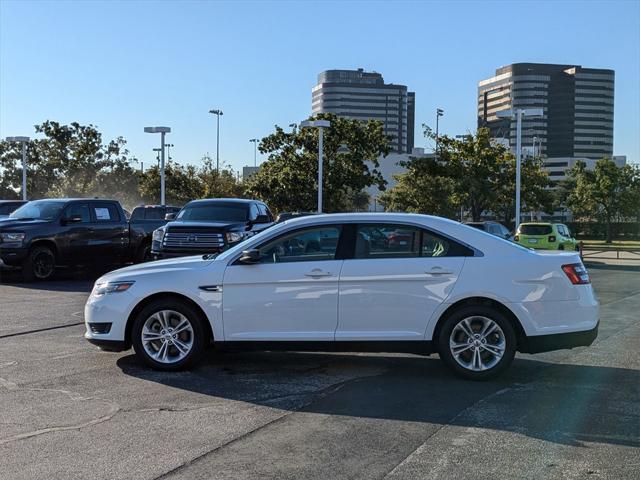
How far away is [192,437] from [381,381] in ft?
7.88

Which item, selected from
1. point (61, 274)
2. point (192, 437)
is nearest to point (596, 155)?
point (61, 274)

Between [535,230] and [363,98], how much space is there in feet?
473

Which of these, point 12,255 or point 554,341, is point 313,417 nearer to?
point 554,341

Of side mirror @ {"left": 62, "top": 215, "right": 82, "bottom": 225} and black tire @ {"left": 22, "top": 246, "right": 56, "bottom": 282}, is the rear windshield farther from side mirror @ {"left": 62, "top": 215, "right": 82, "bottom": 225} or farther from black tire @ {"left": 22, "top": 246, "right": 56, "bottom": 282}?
black tire @ {"left": 22, "top": 246, "right": 56, "bottom": 282}

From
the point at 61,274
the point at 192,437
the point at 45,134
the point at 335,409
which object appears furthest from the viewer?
the point at 45,134

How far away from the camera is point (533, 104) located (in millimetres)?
159000

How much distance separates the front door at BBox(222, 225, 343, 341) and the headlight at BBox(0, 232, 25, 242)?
1062 cm

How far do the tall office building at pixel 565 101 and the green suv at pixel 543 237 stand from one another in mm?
135041

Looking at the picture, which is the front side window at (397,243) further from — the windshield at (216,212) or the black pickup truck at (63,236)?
the black pickup truck at (63,236)

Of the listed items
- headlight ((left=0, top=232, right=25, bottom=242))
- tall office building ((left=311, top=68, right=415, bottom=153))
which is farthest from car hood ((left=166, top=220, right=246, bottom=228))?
tall office building ((left=311, top=68, right=415, bottom=153))

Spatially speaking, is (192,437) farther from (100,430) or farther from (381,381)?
(381,381)

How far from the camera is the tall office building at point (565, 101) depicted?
160 metres

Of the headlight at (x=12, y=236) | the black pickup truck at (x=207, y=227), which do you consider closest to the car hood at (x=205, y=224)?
the black pickup truck at (x=207, y=227)

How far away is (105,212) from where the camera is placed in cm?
1794
